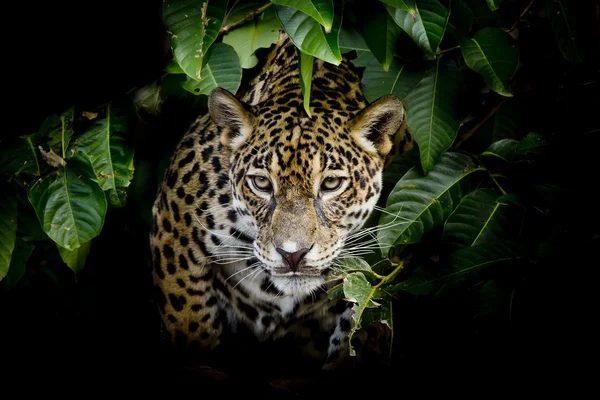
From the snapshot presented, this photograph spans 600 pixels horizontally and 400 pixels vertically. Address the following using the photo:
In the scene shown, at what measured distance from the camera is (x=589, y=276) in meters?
3.06

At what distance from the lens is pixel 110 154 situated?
383cm

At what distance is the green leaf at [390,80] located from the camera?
353 cm

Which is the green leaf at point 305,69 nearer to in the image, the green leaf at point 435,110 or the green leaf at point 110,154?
the green leaf at point 435,110

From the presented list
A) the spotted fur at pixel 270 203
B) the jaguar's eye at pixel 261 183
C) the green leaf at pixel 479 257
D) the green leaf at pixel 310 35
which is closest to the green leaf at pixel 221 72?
the spotted fur at pixel 270 203

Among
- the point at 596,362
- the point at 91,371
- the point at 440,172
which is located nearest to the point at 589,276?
the point at 596,362

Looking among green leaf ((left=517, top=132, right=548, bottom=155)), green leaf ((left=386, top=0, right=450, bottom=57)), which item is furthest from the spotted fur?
green leaf ((left=517, top=132, right=548, bottom=155))

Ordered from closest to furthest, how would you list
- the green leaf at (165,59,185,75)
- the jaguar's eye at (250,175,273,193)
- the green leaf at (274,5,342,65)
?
the green leaf at (274,5,342,65)
the jaguar's eye at (250,175,273,193)
the green leaf at (165,59,185,75)

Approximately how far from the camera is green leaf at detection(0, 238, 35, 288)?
4.11 meters

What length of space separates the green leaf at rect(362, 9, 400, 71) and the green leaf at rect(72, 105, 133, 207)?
1.40 metres

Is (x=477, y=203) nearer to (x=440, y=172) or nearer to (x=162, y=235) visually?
(x=440, y=172)

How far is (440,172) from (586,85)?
904 mm

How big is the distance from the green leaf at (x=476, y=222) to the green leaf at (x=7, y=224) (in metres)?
2.22

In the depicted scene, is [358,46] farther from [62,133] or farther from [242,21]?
[62,133]

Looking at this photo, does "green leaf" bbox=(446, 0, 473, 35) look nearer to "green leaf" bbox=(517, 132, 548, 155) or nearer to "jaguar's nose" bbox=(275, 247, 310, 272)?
"green leaf" bbox=(517, 132, 548, 155)
